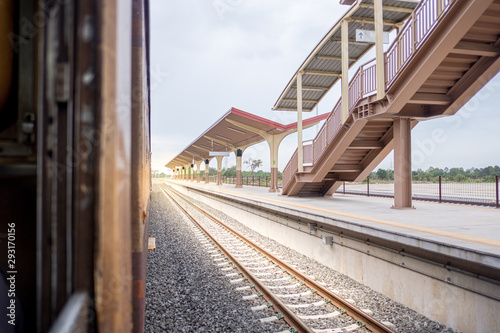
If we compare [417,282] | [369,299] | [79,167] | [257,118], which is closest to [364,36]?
[417,282]

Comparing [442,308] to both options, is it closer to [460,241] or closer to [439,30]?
[460,241]

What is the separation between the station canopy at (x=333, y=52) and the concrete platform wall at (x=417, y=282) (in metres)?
7.25

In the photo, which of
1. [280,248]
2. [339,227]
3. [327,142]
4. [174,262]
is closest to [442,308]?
[339,227]

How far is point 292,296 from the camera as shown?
221 inches

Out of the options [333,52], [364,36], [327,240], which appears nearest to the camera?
[327,240]

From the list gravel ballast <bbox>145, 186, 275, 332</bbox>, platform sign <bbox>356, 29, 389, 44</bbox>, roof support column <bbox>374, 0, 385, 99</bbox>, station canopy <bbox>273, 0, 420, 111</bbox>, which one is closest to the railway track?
gravel ballast <bbox>145, 186, 275, 332</bbox>

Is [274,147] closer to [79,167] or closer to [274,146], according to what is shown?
[274,146]

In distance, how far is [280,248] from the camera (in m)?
9.63

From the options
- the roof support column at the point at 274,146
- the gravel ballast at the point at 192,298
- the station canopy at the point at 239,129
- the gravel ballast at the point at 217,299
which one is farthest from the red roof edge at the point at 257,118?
the gravel ballast at the point at 217,299

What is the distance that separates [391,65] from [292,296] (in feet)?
22.7

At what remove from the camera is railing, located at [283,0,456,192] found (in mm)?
7323

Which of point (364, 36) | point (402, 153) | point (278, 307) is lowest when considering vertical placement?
point (278, 307)

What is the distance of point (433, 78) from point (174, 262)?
8.53 meters

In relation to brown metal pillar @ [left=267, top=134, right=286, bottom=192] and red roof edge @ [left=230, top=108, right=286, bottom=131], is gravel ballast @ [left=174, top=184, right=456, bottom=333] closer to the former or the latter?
red roof edge @ [left=230, top=108, right=286, bottom=131]
